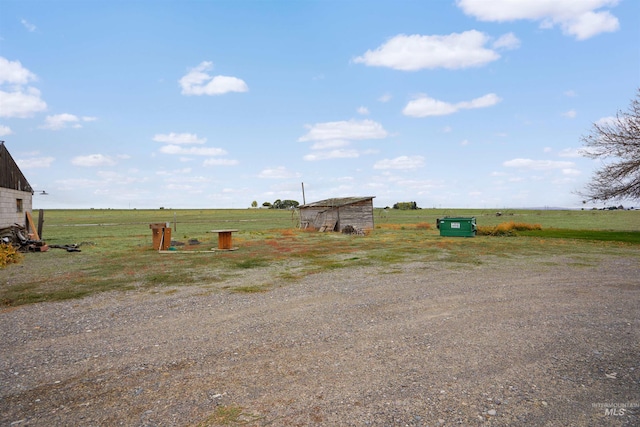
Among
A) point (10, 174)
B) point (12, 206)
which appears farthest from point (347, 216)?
point (10, 174)

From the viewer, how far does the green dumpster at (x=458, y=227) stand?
28283mm

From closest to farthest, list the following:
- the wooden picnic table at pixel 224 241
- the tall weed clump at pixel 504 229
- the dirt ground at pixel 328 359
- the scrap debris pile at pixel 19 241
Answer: the dirt ground at pixel 328 359
the wooden picnic table at pixel 224 241
the scrap debris pile at pixel 19 241
the tall weed clump at pixel 504 229

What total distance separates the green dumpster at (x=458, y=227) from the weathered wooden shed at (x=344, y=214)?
362 inches

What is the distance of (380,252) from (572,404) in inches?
563

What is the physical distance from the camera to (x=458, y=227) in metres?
28.7

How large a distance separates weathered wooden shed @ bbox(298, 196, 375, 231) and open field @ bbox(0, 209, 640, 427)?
25.1 metres

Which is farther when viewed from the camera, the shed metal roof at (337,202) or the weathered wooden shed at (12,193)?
the shed metal roof at (337,202)

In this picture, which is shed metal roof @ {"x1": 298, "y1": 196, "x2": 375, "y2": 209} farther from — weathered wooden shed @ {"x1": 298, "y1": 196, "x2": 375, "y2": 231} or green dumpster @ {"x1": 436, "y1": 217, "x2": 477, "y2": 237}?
green dumpster @ {"x1": 436, "y1": 217, "x2": 477, "y2": 237}

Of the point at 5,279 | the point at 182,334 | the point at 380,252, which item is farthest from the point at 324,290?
the point at 5,279

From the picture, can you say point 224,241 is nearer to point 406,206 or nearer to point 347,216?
point 347,216

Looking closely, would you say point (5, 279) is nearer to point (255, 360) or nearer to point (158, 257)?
point (158, 257)

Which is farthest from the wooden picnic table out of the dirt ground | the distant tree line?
the distant tree line

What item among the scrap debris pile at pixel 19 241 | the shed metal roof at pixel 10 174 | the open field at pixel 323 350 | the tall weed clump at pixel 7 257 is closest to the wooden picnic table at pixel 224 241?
the open field at pixel 323 350

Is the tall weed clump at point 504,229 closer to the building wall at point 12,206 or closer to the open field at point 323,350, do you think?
the open field at point 323,350
